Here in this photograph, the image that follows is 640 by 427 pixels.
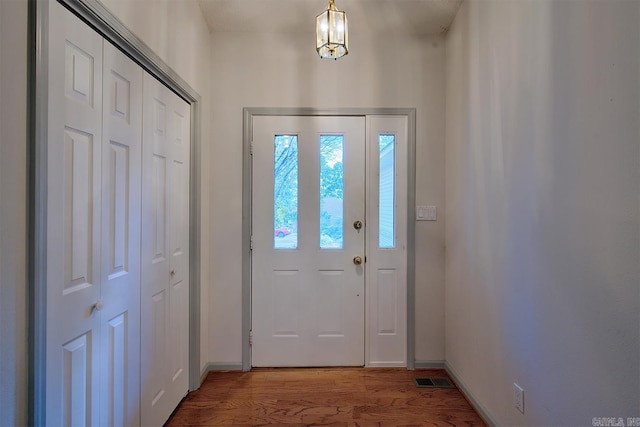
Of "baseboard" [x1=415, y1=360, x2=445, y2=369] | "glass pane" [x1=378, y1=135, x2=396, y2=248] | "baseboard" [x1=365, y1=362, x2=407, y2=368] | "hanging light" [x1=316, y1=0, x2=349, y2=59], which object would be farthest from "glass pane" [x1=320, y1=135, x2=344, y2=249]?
"baseboard" [x1=415, y1=360, x2=445, y2=369]

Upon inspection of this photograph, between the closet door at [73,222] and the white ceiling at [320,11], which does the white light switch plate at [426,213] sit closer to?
the white ceiling at [320,11]

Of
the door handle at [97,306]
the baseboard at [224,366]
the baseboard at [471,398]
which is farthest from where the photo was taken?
the baseboard at [224,366]

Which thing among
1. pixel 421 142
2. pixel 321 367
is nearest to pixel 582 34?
pixel 421 142

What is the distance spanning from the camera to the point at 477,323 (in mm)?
1780

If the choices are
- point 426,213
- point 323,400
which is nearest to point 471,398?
point 323,400

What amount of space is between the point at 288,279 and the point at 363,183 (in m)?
1.00

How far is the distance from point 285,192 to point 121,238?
1210 millimetres

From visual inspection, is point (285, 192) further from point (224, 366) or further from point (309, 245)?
point (224, 366)

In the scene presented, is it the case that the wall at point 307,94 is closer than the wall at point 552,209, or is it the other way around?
the wall at point 552,209

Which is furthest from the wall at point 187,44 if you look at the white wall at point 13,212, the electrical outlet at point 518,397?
the electrical outlet at point 518,397

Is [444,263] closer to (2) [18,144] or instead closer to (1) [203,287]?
(1) [203,287]

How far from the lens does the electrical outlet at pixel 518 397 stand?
135 cm

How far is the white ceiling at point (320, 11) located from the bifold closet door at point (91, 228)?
106 centimetres

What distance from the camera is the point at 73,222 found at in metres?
1.05
